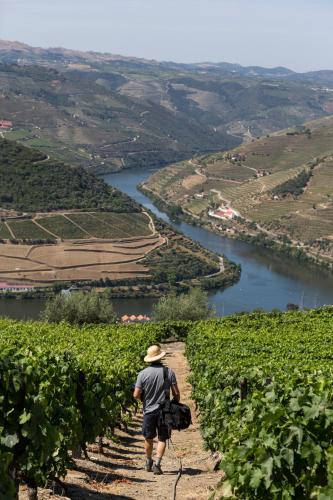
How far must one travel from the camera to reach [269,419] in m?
7.67

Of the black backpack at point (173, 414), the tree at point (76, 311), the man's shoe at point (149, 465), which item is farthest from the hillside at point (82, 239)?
the black backpack at point (173, 414)

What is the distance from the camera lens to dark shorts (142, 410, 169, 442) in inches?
450

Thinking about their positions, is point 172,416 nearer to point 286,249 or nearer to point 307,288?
point 307,288

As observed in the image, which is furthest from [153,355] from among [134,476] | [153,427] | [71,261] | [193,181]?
[193,181]

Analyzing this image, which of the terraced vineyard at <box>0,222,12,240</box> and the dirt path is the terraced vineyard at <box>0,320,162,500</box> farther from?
the terraced vineyard at <box>0,222,12,240</box>

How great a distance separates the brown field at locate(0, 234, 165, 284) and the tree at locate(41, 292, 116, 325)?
41.0 meters

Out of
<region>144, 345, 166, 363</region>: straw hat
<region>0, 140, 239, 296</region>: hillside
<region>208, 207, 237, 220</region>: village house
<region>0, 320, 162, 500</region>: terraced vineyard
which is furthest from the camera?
<region>208, 207, 237, 220</region>: village house

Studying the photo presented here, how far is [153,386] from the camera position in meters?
11.3

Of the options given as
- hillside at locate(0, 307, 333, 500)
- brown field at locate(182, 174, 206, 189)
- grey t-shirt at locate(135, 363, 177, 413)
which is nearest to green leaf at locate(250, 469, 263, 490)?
hillside at locate(0, 307, 333, 500)

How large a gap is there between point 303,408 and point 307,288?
10234 cm

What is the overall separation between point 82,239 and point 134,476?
101780 millimetres

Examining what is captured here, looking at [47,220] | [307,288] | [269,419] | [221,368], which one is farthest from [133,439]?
[47,220]

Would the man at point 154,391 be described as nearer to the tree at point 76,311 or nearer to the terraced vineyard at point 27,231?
the tree at point 76,311

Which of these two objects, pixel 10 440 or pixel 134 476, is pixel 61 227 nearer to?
pixel 134 476
